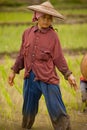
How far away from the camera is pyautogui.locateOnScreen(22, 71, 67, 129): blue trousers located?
5.15 m

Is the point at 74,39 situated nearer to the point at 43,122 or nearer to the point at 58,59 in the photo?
the point at 43,122

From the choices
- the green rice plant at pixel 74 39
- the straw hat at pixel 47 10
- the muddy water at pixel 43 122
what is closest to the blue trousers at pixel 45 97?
the muddy water at pixel 43 122

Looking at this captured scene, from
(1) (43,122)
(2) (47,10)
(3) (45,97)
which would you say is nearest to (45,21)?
(2) (47,10)

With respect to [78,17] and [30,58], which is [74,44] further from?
[78,17]

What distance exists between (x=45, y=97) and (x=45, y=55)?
44 centimetres

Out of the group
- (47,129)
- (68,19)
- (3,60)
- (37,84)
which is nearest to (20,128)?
(47,129)

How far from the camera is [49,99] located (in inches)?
203

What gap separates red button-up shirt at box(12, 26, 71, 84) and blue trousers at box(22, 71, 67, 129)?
73 mm

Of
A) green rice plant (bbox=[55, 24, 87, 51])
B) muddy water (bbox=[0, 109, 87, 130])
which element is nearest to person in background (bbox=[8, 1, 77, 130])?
muddy water (bbox=[0, 109, 87, 130])

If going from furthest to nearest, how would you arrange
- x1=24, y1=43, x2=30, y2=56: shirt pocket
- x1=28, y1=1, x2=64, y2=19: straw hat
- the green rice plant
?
the green rice plant < x1=24, y1=43, x2=30, y2=56: shirt pocket < x1=28, y1=1, x2=64, y2=19: straw hat

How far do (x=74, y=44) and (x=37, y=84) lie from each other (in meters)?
8.40

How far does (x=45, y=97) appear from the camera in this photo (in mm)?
5184

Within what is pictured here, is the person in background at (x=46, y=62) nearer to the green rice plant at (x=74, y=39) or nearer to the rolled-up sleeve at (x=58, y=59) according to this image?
the rolled-up sleeve at (x=58, y=59)

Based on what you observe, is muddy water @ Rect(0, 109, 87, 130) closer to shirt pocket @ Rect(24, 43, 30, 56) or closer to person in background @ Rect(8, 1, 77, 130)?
person in background @ Rect(8, 1, 77, 130)
